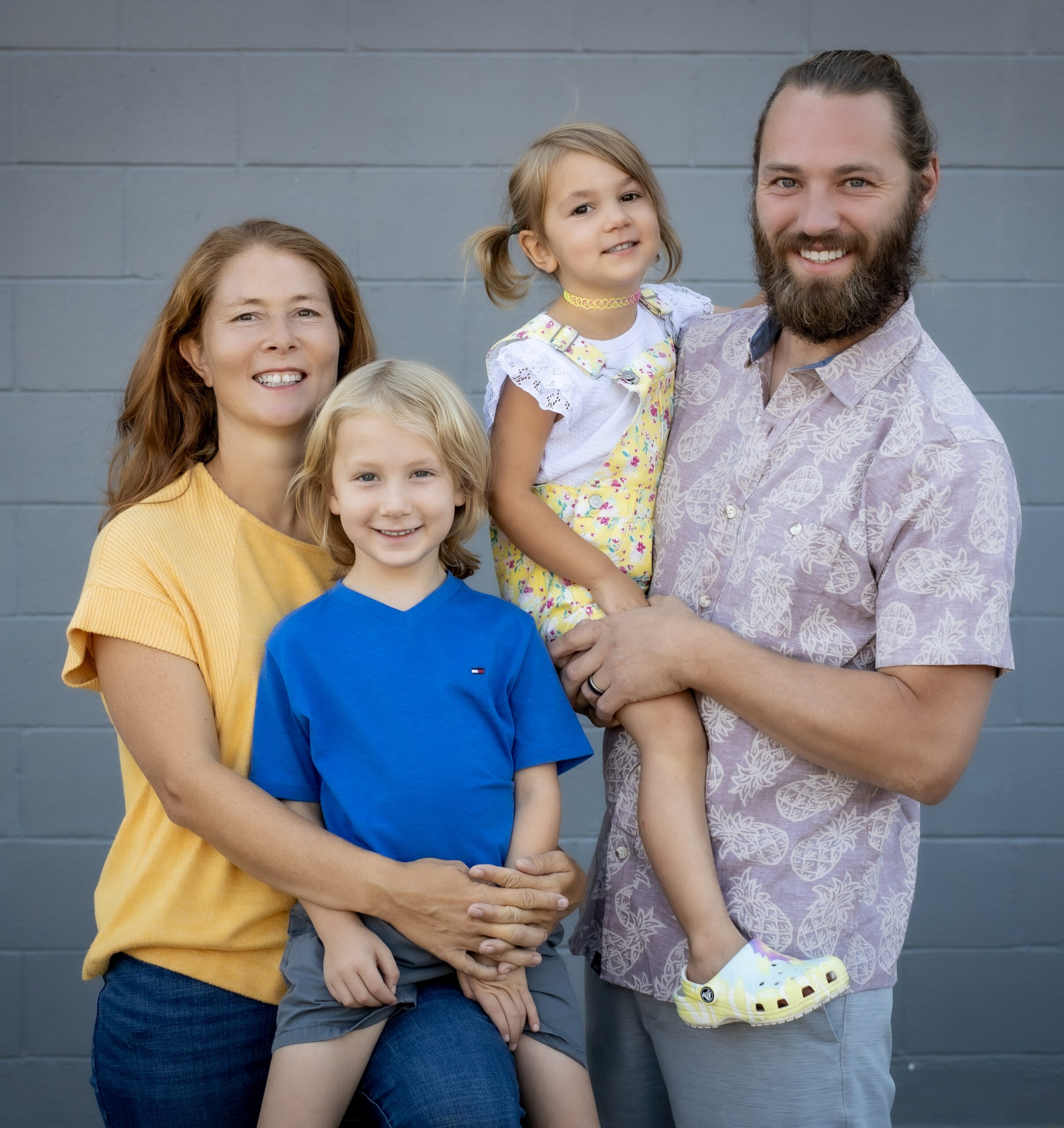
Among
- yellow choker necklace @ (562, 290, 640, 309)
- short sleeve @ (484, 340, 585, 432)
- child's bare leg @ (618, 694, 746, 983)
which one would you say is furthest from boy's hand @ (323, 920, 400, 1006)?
yellow choker necklace @ (562, 290, 640, 309)

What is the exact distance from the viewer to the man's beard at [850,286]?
183 centimetres

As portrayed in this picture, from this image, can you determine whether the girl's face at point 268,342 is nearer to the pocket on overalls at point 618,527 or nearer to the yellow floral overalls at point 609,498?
the yellow floral overalls at point 609,498

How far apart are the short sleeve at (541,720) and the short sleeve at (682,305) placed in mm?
773

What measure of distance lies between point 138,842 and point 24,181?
2062mm

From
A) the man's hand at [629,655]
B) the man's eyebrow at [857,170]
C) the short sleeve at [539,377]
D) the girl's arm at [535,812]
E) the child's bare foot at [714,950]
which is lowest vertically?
the child's bare foot at [714,950]

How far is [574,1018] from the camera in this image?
182 centimetres

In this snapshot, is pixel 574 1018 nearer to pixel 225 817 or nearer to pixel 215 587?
pixel 225 817

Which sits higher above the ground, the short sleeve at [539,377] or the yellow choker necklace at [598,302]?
the yellow choker necklace at [598,302]

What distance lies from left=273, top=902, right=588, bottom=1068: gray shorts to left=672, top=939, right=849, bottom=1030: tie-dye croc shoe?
0.65 feet

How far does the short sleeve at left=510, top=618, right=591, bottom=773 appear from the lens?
1818 mm

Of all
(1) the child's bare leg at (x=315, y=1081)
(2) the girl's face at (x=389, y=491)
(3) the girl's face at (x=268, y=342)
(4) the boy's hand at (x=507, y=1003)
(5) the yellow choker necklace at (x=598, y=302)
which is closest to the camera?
(1) the child's bare leg at (x=315, y=1081)

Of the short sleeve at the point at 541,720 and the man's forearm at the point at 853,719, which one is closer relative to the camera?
the man's forearm at the point at 853,719

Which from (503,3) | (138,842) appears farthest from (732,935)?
(503,3)

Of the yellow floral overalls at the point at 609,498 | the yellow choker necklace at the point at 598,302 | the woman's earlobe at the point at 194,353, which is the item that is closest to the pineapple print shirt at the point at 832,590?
the yellow floral overalls at the point at 609,498
